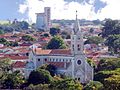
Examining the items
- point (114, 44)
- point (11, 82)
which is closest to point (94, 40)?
point (114, 44)

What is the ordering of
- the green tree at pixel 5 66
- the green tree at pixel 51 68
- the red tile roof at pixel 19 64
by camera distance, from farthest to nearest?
the red tile roof at pixel 19 64, the green tree at pixel 5 66, the green tree at pixel 51 68

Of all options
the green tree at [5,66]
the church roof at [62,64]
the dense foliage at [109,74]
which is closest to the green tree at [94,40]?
the green tree at [5,66]

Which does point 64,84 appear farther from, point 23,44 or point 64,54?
point 23,44

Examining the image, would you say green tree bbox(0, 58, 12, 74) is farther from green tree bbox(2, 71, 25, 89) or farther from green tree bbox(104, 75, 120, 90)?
green tree bbox(104, 75, 120, 90)

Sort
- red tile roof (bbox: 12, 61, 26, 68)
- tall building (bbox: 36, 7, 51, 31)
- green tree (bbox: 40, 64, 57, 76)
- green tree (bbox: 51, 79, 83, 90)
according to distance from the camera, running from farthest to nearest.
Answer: tall building (bbox: 36, 7, 51, 31)
red tile roof (bbox: 12, 61, 26, 68)
green tree (bbox: 40, 64, 57, 76)
green tree (bbox: 51, 79, 83, 90)

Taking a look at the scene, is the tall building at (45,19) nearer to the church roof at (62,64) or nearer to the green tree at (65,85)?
the church roof at (62,64)

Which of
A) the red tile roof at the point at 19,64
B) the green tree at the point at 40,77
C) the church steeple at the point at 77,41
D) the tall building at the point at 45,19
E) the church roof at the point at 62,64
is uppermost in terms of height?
the church steeple at the point at 77,41

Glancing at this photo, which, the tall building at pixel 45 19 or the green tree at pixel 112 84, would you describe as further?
the tall building at pixel 45 19

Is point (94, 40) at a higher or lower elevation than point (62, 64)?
lower

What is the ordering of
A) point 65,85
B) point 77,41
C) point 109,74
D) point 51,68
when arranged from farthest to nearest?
point 51,68 → point 77,41 → point 109,74 → point 65,85

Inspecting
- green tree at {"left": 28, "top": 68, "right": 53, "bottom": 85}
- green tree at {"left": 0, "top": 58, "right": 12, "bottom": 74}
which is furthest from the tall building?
green tree at {"left": 28, "top": 68, "right": 53, "bottom": 85}

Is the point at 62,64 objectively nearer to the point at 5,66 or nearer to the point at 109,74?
the point at 5,66
